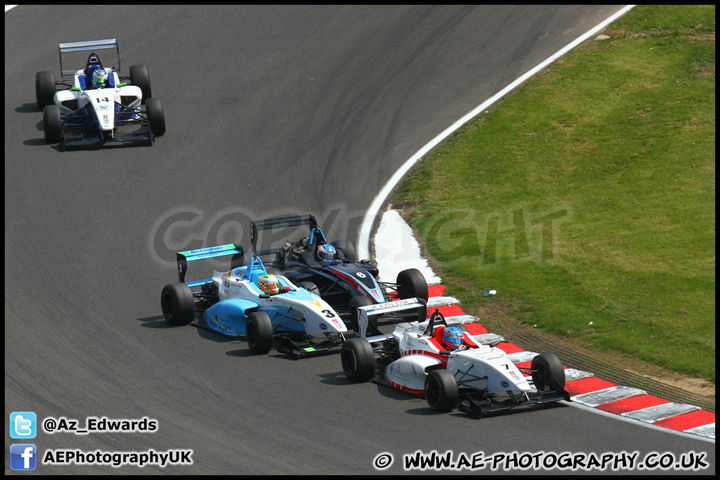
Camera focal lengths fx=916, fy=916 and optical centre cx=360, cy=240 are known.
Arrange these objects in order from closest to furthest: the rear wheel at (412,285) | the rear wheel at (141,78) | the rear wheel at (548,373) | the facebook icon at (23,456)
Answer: the facebook icon at (23,456) → the rear wheel at (548,373) → the rear wheel at (412,285) → the rear wheel at (141,78)

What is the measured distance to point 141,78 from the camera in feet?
86.1

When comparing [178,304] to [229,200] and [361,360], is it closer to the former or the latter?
[361,360]

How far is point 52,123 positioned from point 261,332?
11500mm

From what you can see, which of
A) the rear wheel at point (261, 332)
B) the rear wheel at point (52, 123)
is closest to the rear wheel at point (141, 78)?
the rear wheel at point (52, 123)

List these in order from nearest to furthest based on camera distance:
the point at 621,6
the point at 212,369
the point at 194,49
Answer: the point at 212,369
the point at 194,49
the point at 621,6

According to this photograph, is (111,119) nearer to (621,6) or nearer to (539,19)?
(539,19)

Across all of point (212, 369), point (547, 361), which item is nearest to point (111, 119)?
point (212, 369)

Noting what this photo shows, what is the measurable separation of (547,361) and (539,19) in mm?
19633

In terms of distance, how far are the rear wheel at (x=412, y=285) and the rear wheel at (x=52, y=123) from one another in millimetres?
11324

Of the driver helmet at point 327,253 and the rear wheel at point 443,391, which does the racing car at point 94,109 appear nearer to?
the driver helmet at point 327,253

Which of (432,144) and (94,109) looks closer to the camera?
(94,109)

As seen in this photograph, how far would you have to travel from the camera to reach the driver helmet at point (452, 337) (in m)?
14.4

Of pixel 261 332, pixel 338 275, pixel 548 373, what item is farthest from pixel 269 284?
pixel 548 373

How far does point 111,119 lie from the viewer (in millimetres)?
23703
